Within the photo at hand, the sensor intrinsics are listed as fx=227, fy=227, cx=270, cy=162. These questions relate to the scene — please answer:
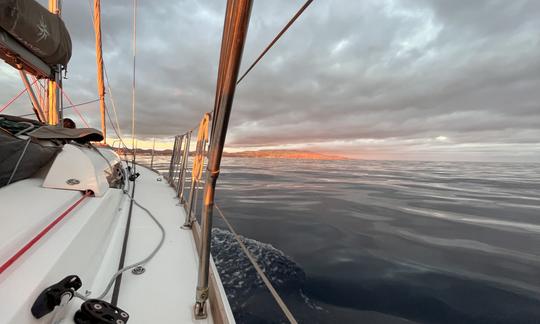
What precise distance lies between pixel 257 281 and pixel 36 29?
3.73 meters

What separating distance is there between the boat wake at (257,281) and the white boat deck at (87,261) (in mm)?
789

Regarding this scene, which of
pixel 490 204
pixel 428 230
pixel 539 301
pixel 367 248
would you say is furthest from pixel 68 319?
pixel 490 204

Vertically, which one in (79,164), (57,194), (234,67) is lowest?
(57,194)

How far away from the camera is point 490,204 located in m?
8.68

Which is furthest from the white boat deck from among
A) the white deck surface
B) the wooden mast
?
the wooden mast

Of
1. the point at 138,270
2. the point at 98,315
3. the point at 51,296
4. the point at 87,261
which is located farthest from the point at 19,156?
the point at 98,315

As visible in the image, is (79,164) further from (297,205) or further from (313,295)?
(297,205)

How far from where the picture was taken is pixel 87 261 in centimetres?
146

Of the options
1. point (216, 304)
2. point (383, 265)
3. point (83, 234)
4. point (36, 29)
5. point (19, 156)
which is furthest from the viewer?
point (383, 265)

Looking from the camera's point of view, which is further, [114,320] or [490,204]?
[490,204]

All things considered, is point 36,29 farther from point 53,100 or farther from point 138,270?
point 138,270

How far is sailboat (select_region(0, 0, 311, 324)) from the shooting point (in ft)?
3.06

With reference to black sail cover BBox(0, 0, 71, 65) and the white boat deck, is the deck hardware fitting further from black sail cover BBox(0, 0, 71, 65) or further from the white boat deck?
black sail cover BBox(0, 0, 71, 65)

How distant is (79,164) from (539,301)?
17.9 feet
